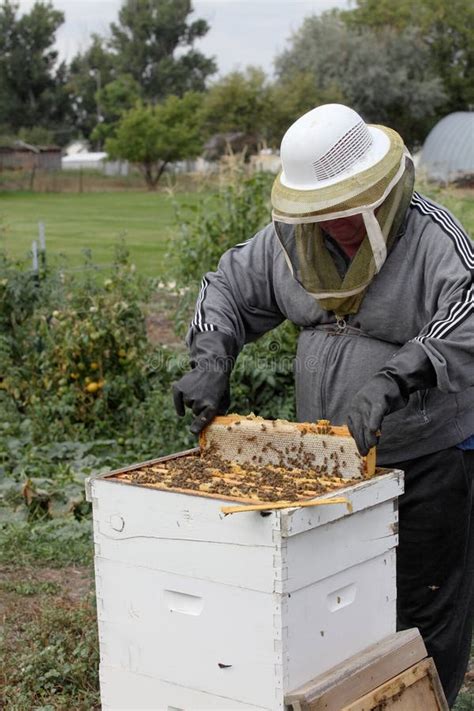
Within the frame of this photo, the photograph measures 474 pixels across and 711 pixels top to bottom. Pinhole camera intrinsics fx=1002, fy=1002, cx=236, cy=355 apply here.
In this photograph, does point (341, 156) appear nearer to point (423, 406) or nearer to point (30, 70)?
point (423, 406)

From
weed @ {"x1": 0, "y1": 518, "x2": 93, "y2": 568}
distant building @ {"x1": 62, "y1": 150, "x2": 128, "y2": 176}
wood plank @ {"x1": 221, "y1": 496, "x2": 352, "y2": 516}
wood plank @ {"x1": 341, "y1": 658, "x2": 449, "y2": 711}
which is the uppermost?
distant building @ {"x1": 62, "y1": 150, "x2": 128, "y2": 176}

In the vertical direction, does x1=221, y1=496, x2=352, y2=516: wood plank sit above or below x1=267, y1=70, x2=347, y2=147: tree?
below

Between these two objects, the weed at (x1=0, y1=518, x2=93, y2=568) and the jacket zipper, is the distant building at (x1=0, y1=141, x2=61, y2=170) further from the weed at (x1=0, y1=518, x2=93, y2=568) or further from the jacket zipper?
the jacket zipper

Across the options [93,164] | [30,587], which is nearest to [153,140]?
[93,164]

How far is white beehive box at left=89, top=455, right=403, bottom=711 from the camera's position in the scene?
2064 mm

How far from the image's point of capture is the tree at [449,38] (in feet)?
134

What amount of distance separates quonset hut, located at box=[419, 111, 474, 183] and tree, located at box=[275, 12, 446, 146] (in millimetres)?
1306

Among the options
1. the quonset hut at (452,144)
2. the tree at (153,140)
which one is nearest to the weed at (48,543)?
the quonset hut at (452,144)

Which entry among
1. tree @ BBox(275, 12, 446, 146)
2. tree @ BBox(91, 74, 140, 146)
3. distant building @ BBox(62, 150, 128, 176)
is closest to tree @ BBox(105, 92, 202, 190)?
tree @ BBox(275, 12, 446, 146)

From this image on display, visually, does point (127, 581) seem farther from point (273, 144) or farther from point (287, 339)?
point (273, 144)

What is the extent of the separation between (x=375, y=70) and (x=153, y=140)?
8.77 meters

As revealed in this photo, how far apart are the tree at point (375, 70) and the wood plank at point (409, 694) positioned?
36.8m

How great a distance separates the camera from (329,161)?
246 cm

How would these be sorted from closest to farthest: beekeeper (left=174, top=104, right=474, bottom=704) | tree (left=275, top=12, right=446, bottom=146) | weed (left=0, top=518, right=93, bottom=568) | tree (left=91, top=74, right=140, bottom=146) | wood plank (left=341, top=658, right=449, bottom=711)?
wood plank (left=341, top=658, right=449, bottom=711), beekeeper (left=174, top=104, right=474, bottom=704), weed (left=0, top=518, right=93, bottom=568), tree (left=275, top=12, right=446, bottom=146), tree (left=91, top=74, right=140, bottom=146)
